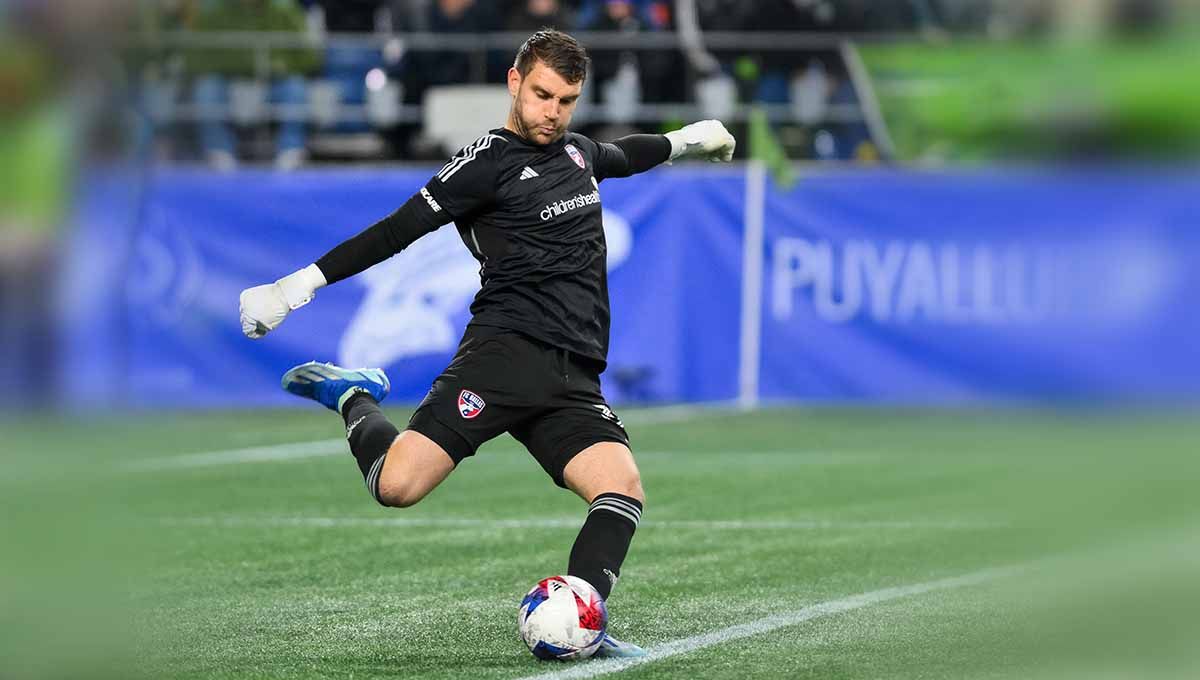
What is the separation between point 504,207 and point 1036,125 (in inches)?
69.5

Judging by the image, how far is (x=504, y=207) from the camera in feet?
18.5

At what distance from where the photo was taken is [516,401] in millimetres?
5555

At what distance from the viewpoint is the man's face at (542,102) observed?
5.45 meters

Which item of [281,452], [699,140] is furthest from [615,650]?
[281,452]

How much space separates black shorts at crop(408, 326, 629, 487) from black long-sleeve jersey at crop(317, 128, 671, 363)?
0.07m

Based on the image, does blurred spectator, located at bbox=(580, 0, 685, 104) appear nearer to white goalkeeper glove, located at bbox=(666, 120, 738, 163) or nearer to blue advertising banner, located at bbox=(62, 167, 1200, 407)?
blue advertising banner, located at bbox=(62, 167, 1200, 407)

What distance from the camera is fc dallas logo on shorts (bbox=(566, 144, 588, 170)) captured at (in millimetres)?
5800

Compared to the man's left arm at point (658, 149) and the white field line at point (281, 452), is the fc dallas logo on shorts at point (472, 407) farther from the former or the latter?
the white field line at point (281, 452)

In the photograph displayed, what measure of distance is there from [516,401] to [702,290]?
9.53 m

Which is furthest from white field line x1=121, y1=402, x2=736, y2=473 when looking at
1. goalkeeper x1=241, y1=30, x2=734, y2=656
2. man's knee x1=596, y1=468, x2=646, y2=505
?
man's knee x1=596, y1=468, x2=646, y2=505

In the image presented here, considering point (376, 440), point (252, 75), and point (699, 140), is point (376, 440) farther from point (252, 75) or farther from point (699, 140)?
point (252, 75)

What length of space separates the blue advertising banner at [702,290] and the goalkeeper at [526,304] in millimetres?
8576

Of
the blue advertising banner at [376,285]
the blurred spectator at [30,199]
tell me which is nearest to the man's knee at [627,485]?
the blurred spectator at [30,199]

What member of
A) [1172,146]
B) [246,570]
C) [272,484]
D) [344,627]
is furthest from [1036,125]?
[272,484]
